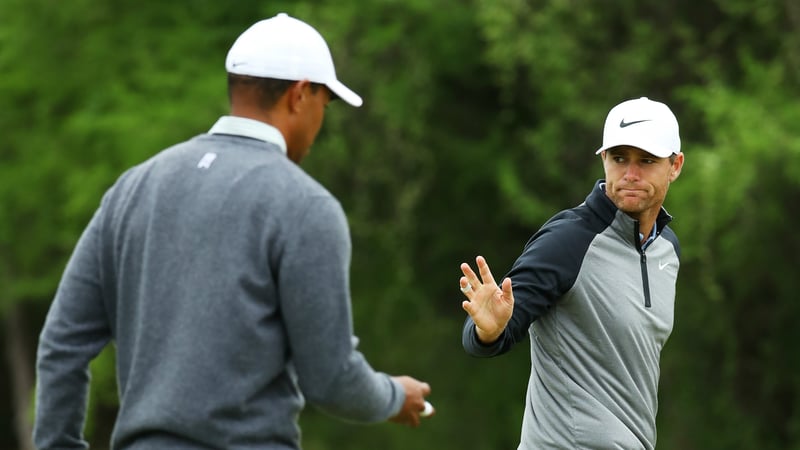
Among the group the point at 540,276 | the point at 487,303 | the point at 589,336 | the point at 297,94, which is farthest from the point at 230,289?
the point at 589,336

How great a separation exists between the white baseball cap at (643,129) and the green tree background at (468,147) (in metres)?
8.93

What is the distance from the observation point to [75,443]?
3.79 m

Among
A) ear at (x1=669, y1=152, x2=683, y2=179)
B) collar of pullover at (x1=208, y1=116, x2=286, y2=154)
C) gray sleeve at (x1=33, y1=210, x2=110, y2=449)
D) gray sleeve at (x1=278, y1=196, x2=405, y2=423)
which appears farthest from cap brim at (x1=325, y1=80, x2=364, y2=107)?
ear at (x1=669, y1=152, x2=683, y2=179)

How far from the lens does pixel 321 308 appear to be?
3.47m

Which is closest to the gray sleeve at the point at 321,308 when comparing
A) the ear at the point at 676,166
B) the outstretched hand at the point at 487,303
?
the outstretched hand at the point at 487,303

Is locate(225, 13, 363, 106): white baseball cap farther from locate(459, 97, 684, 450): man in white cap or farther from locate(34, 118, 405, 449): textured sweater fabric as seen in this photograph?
locate(459, 97, 684, 450): man in white cap

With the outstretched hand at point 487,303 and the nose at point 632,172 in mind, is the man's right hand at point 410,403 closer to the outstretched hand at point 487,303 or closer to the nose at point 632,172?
the outstretched hand at point 487,303

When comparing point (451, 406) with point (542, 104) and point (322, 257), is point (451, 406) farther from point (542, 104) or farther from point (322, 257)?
point (322, 257)

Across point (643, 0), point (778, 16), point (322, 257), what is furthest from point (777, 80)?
point (322, 257)

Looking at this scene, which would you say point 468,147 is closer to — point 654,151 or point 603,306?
point 654,151

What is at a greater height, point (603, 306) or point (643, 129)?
point (643, 129)

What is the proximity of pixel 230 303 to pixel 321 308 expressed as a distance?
0.22m

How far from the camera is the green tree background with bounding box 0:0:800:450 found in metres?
15.2

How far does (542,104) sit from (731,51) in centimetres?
237
